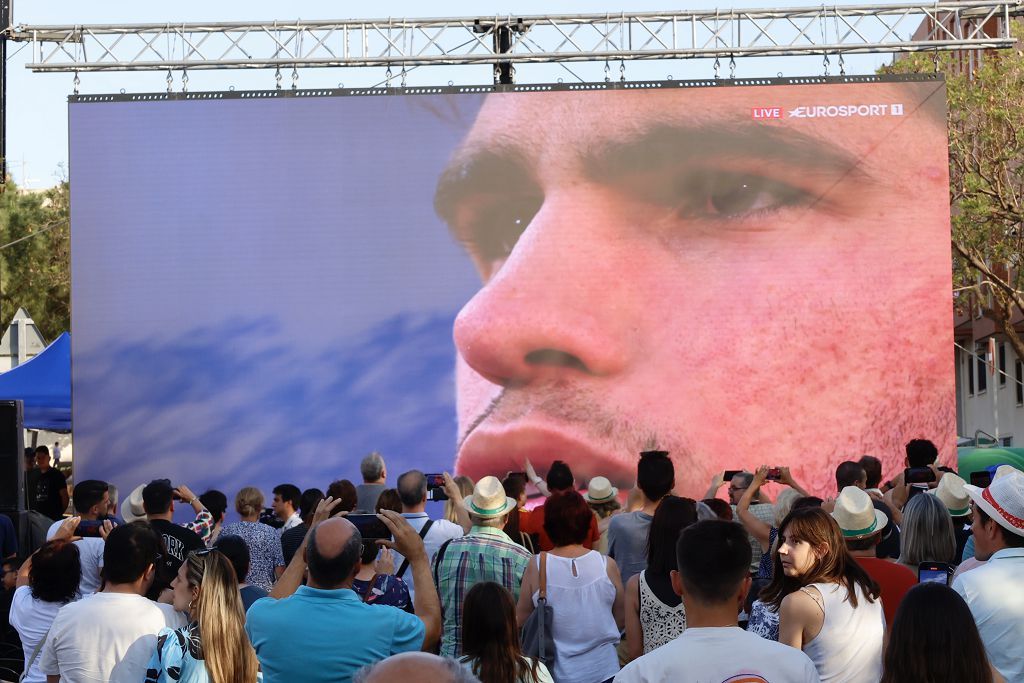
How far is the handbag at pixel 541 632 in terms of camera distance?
482cm

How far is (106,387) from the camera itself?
13305 millimetres

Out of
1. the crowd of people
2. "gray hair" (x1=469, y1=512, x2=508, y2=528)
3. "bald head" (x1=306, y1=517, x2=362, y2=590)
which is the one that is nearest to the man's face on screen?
the crowd of people

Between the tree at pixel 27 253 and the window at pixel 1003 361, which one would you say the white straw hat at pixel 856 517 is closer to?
the tree at pixel 27 253

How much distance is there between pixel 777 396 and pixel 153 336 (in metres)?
6.41

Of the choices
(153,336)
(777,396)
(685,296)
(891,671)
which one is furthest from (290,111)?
(891,671)

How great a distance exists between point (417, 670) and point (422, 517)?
4247 millimetres

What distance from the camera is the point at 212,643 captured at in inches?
145

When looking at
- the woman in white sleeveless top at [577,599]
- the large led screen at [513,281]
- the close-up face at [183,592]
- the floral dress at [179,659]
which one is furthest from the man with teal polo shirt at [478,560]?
the large led screen at [513,281]

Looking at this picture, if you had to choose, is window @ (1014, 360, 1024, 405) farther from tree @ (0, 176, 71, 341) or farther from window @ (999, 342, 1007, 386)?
tree @ (0, 176, 71, 341)

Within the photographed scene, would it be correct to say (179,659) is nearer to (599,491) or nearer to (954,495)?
(599,491)

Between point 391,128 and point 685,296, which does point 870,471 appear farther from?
point 391,128

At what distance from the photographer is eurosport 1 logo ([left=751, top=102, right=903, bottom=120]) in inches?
513

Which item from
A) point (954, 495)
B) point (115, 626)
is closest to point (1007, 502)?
point (954, 495)

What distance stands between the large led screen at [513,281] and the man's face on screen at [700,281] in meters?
0.02
